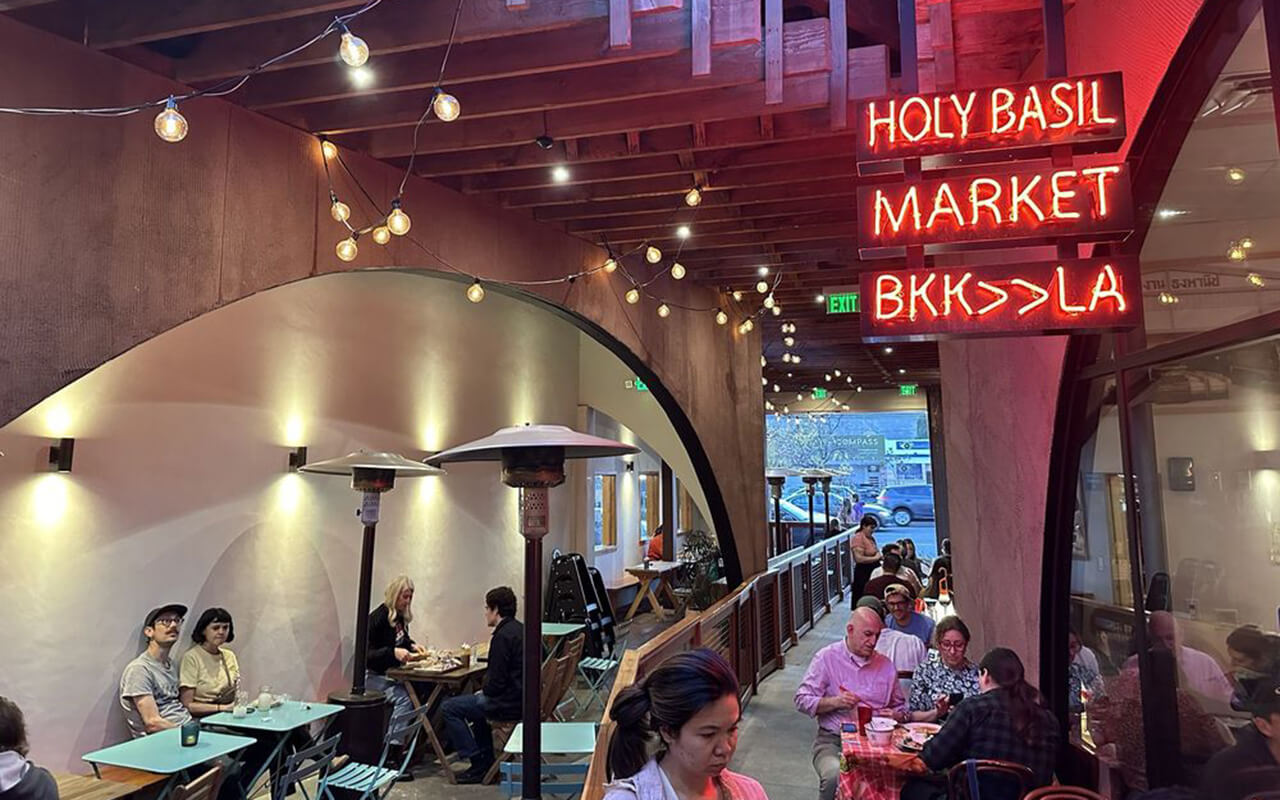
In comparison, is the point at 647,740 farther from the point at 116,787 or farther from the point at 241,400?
the point at 241,400

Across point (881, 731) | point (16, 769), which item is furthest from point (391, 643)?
point (881, 731)

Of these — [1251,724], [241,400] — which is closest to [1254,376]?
[1251,724]

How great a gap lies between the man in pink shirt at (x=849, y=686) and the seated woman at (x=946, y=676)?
0.14 metres

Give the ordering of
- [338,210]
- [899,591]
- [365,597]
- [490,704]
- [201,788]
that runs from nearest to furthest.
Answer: [201,788]
[338,210]
[899,591]
[365,597]
[490,704]

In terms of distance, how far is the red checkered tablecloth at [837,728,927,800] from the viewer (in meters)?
3.26

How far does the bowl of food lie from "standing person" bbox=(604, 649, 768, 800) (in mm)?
1947

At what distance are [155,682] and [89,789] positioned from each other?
1161 mm

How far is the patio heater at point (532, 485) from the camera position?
307 centimetres

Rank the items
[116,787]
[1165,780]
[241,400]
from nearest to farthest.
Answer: [1165,780], [116,787], [241,400]

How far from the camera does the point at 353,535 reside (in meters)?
6.35

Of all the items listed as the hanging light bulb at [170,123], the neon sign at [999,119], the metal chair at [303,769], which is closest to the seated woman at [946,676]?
the neon sign at [999,119]

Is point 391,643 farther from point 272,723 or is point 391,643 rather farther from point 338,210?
point 338,210

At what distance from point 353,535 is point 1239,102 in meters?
6.25

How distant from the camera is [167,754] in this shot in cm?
363
